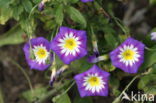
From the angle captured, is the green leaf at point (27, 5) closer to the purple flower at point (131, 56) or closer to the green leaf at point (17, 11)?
the green leaf at point (17, 11)

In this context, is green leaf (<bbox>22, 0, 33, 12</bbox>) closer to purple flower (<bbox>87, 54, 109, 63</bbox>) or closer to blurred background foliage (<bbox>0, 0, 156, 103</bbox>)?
blurred background foliage (<bbox>0, 0, 156, 103</bbox>)

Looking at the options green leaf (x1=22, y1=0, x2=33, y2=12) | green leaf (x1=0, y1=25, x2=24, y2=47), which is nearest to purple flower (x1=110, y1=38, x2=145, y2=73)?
green leaf (x1=22, y1=0, x2=33, y2=12)

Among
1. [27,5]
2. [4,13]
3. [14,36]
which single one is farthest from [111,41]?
[14,36]

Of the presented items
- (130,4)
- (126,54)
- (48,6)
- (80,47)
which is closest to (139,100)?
(126,54)

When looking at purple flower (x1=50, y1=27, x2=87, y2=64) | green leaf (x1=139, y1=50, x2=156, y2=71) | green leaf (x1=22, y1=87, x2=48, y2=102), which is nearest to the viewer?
purple flower (x1=50, y1=27, x2=87, y2=64)

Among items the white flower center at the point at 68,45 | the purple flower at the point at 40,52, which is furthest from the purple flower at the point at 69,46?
the purple flower at the point at 40,52

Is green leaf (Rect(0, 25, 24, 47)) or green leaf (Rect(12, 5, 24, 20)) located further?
green leaf (Rect(0, 25, 24, 47))

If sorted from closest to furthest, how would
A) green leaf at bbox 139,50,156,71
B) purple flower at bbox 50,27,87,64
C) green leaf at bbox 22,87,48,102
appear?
purple flower at bbox 50,27,87,64 < green leaf at bbox 139,50,156,71 < green leaf at bbox 22,87,48,102
